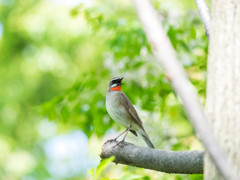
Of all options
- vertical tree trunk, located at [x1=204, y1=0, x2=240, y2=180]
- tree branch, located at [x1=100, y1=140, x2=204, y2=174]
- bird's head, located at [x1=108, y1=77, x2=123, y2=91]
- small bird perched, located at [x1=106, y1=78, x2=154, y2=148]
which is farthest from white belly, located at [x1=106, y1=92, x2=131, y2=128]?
vertical tree trunk, located at [x1=204, y1=0, x2=240, y2=180]

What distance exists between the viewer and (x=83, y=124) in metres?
4.39

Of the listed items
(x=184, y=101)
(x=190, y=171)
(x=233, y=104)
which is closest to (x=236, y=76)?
(x=233, y=104)

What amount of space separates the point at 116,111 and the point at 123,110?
0.50 ft

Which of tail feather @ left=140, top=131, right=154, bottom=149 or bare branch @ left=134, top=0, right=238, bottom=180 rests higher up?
tail feather @ left=140, top=131, right=154, bottom=149

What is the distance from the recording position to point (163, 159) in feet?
8.31

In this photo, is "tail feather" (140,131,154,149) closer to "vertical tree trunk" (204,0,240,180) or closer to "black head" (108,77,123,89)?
"black head" (108,77,123,89)

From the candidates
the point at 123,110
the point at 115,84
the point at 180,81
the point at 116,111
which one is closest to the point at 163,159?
the point at 180,81

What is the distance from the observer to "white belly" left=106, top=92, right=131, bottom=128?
4.34m

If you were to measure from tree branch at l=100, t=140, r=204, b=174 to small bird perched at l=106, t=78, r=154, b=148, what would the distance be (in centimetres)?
149

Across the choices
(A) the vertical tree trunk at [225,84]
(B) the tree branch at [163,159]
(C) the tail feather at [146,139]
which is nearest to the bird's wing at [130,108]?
(C) the tail feather at [146,139]

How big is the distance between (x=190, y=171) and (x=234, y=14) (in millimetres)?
1073

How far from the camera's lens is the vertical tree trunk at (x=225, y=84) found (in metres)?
1.75

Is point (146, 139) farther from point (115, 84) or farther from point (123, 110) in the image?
point (115, 84)

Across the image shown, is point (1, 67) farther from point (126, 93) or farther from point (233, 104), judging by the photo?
point (233, 104)
